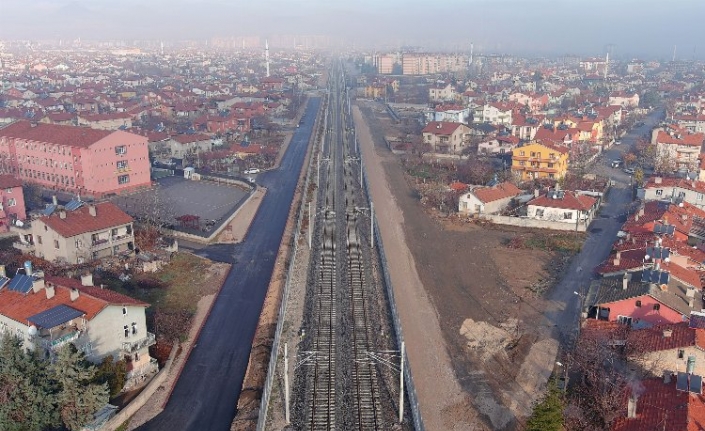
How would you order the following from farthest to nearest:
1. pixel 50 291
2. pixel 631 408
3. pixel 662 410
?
1. pixel 50 291
2. pixel 631 408
3. pixel 662 410

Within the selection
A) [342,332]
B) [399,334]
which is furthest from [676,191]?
[342,332]

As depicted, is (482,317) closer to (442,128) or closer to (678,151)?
(678,151)

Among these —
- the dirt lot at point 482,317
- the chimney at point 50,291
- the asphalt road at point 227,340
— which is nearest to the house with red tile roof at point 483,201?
the dirt lot at point 482,317

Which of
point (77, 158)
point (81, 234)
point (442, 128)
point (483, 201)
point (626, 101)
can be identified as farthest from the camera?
point (626, 101)

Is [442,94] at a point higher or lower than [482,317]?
higher

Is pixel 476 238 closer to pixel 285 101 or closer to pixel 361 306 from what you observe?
pixel 361 306

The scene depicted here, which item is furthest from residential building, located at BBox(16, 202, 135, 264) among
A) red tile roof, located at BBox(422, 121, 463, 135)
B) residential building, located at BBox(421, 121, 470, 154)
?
red tile roof, located at BBox(422, 121, 463, 135)

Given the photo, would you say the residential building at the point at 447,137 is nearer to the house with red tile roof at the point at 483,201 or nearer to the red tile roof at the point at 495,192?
the red tile roof at the point at 495,192

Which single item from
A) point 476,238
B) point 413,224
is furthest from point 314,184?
point 476,238
